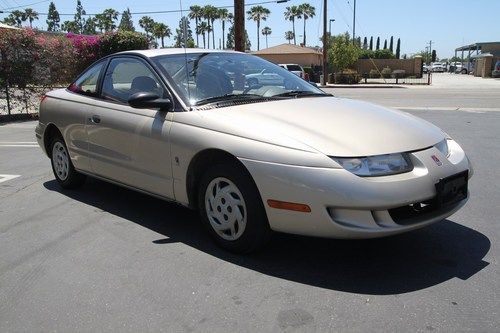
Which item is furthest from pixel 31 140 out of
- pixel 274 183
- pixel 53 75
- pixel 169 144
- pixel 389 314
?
pixel 389 314

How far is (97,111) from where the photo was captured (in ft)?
16.8

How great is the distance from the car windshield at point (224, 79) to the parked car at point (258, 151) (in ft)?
0.04

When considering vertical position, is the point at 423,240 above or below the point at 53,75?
below

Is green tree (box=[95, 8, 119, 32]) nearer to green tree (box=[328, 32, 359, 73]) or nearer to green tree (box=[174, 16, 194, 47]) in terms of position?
green tree (box=[328, 32, 359, 73])

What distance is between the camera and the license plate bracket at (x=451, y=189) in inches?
141

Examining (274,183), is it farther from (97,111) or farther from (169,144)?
(97,111)

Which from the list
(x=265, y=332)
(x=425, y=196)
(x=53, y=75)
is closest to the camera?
(x=265, y=332)

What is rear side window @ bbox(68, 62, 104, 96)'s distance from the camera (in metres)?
5.47

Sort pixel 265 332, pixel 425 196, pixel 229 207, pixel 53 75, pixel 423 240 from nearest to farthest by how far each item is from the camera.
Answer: pixel 265 332 → pixel 425 196 → pixel 229 207 → pixel 423 240 → pixel 53 75

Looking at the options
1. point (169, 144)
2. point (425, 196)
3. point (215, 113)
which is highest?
point (215, 113)

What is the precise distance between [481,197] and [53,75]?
13.0 metres

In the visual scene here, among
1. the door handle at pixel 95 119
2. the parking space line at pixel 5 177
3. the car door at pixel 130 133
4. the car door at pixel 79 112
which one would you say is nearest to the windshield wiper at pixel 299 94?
the car door at pixel 130 133

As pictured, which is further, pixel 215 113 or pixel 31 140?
pixel 31 140

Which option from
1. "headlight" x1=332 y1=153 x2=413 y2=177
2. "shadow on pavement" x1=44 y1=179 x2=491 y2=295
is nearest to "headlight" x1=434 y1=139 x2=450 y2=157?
"headlight" x1=332 y1=153 x2=413 y2=177
